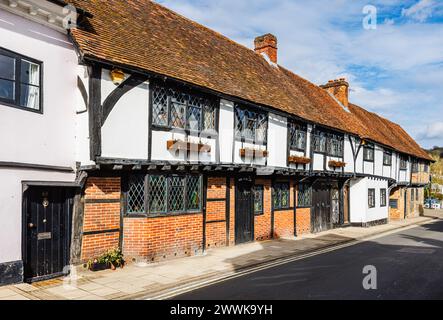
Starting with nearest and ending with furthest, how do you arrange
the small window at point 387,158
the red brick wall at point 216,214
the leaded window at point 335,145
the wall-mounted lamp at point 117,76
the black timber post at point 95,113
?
the black timber post at point 95,113 → the wall-mounted lamp at point 117,76 → the red brick wall at point 216,214 → the leaded window at point 335,145 → the small window at point 387,158

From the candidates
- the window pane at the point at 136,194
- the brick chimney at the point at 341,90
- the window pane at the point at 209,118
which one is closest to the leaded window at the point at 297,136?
the window pane at the point at 209,118

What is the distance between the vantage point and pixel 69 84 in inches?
359

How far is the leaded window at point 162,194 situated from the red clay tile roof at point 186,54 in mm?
2891

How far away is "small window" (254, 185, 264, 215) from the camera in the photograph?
47.9 ft

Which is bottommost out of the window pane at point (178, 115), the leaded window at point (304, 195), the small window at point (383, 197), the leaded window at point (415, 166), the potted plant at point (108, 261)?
the potted plant at point (108, 261)

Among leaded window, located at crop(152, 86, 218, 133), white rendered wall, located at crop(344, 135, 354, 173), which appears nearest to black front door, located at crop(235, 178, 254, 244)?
leaded window, located at crop(152, 86, 218, 133)

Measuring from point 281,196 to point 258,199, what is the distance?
1.74 meters

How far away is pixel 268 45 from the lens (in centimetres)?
2000

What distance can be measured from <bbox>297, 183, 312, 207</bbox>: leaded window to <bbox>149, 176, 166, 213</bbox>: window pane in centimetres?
851

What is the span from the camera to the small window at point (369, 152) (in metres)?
22.7

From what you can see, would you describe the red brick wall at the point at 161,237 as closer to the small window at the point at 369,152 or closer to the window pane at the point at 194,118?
the window pane at the point at 194,118

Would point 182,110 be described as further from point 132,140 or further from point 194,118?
point 132,140

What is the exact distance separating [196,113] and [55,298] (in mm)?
6456

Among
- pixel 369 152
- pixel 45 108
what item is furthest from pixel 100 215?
pixel 369 152
